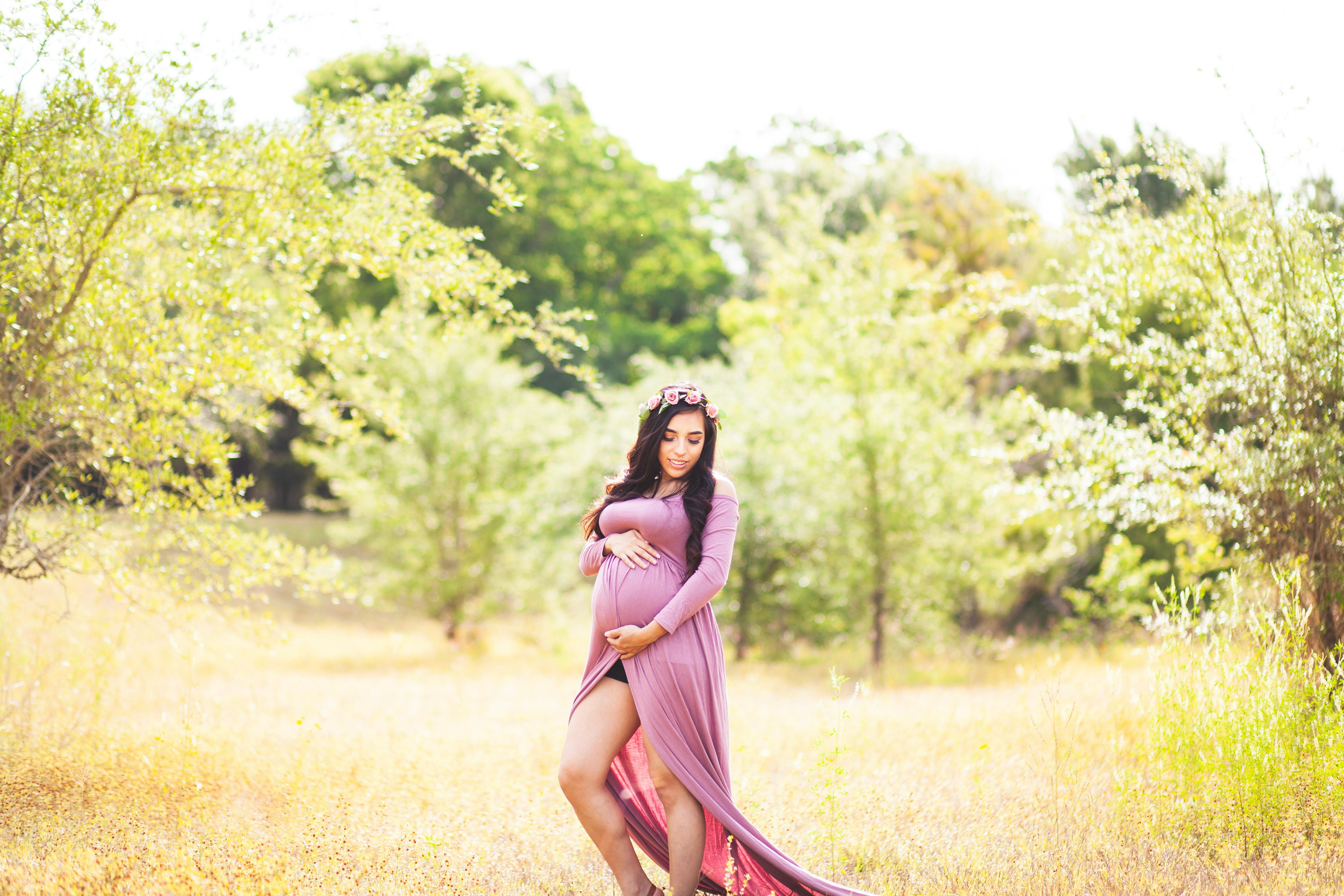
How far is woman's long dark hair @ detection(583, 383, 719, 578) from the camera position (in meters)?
3.88

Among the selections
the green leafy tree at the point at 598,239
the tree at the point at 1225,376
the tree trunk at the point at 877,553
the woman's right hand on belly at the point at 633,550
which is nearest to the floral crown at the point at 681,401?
the woman's right hand on belly at the point at 633,550

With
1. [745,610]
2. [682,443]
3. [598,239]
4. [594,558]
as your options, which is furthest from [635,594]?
[598,239]

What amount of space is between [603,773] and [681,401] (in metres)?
1.49

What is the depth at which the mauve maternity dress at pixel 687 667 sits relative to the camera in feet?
12.1

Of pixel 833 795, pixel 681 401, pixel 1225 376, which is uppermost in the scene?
pixel 1225 376

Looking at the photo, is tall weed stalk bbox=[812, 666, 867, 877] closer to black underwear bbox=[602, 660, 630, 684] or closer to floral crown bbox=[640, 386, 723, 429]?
black underwear bbox=[602, 660, 630, 684]

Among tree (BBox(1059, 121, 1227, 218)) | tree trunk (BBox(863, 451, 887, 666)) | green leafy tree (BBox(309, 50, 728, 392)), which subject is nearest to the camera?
tree (BBox(1059, 121, 1227, 218))

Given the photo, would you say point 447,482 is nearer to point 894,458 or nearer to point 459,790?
point 894,458

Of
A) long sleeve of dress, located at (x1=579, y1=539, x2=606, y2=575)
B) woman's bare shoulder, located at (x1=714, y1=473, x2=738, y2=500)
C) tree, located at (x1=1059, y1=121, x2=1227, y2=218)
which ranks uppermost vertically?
tree, located at (x1=1059, y1=121, x2=1227, y2=218)

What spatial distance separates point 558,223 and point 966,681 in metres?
20.1

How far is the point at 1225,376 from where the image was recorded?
5672 mm

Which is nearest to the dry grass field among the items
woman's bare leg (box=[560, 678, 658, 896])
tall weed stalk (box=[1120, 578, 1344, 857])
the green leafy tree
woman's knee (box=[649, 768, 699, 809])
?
tall weed stalk (box=[1120, 578, 1344, 857])

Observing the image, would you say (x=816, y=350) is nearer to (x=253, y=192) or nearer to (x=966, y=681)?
(x=966, y=681)

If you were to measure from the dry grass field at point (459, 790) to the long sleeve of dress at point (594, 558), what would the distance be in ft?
4.04
